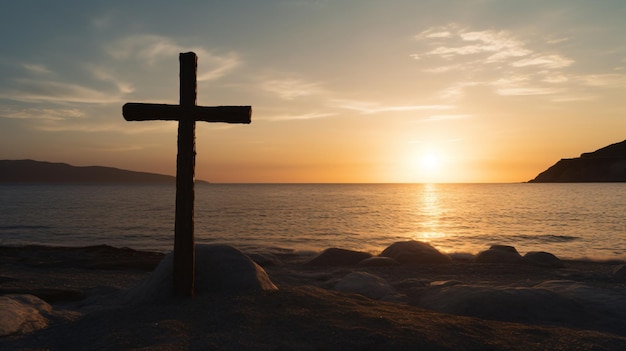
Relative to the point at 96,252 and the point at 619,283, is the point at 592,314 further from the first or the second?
the point at 96,252

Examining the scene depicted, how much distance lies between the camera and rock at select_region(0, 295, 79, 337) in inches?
247

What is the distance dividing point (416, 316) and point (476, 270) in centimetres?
889

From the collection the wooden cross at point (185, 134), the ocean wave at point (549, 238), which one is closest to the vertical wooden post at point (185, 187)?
the wooden cross at point (185, 134)

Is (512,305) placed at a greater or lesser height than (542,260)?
greater

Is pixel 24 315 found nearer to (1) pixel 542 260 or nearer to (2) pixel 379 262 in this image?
(2) pixel 379 262

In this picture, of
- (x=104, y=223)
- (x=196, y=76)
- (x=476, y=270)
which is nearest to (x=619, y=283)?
(x=476, y=270)

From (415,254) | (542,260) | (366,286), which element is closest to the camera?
(366,286)

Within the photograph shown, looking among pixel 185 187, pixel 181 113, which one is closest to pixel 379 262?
pixel 185 187

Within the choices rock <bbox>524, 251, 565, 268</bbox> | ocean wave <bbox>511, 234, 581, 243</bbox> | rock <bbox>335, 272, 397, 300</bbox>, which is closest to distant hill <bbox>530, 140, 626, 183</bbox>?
ocean wave <bbox>511, 234, 581, 243</bbox>

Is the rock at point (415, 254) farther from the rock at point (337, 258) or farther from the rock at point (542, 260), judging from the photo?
the rock at point (542, 260)

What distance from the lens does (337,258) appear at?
1656 centimetres

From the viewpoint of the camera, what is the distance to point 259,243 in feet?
87.1

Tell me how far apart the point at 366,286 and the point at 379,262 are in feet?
17.8

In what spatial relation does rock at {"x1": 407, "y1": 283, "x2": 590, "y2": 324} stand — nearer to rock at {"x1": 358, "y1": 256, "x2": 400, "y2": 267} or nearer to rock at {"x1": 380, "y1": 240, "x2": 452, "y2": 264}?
rock at {"x1": 358, "y1": 256, "x2": 400, "y2": 267}
